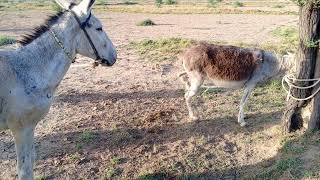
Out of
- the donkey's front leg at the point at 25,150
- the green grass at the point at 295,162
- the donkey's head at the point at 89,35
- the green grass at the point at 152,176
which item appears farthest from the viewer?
the green grass at the point at 152,176

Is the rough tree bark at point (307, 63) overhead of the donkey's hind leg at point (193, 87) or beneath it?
overhead

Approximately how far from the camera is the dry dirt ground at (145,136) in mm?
6434

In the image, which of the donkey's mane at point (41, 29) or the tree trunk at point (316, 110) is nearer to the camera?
the donkey's mane at point (41, 29)

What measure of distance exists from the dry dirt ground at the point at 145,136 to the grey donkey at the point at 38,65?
132 centimetres

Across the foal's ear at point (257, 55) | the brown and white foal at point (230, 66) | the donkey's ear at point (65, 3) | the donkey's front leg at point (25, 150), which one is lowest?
the donkey's front leg at point (25, 150)

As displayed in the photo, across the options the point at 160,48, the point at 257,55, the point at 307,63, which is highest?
the point at 307,63

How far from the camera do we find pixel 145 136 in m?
7.46

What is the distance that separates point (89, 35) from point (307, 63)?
11.5 feet

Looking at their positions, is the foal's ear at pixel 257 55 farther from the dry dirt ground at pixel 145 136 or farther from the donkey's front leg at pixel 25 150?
the donkey's front leg at pixel 25 150

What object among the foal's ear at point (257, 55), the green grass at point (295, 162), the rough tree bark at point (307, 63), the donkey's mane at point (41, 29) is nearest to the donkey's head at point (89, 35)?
the donkey's mane at point (41, 29)

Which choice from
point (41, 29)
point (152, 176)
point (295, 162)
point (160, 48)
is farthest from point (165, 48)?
point (41, 29)

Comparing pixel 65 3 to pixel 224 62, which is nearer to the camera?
pixel 65 3

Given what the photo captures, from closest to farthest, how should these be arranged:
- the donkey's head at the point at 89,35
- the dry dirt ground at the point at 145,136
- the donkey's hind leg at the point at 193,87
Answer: the donkey's head at the point at 89,35 < the dry dirt ground at the point at 145,136 < the donkey's hind leg at the point at 193,87

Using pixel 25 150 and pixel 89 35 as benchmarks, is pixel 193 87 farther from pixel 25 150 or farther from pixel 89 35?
pixel 25 150
